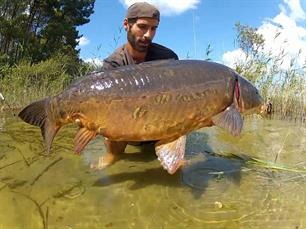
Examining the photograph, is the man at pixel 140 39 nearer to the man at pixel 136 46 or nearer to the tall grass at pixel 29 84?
the man at pixel 136 46

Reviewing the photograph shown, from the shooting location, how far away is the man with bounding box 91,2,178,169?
3.82m

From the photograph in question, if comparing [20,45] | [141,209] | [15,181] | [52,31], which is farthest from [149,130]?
[52,31]

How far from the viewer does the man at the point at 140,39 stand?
12.5 feet

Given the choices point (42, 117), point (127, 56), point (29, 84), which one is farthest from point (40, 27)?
point (42, 117)

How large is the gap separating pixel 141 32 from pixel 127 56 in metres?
0.35

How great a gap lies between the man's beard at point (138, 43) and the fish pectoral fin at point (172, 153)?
112 centimetres

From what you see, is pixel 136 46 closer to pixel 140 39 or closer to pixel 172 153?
pixel 140 39

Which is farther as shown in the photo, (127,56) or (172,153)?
(127,56)

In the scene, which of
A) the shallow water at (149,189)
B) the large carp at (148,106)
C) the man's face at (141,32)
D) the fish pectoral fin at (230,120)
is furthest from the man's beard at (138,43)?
the fish pectoral fin at (230,120)

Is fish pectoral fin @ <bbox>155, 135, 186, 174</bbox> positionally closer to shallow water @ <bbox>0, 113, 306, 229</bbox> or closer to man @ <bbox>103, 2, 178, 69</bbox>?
shallow water @ <bbox>0, 113, 306, 229</bbox>

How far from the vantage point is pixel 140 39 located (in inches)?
154

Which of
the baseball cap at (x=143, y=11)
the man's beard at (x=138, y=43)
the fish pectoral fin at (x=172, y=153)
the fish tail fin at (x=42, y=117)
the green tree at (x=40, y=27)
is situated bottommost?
the fish pectoral fin at (x=172, y=153)

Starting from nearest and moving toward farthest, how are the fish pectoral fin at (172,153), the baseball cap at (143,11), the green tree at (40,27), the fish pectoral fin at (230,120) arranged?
the fish pectoral fin at (230,120) < the fish pectoral fin at (172,153) < the baseball cap at (143,11) < the green tree at (40,27)

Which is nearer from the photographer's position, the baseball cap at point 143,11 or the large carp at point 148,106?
the large carp at point 148,106
